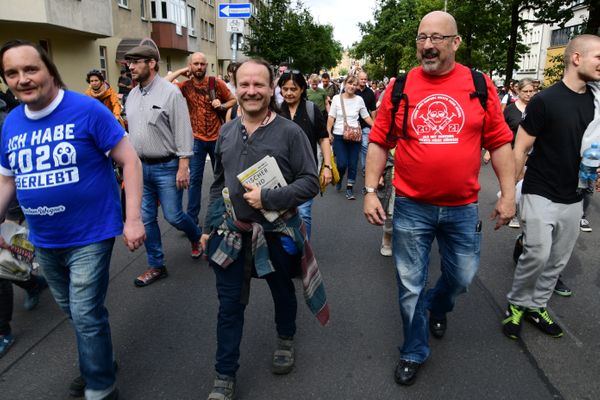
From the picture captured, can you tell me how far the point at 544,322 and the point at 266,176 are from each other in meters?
2.40

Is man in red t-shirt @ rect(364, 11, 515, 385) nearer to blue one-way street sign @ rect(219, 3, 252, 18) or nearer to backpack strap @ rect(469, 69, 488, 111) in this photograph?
backpack strap @ rect(469, 69, 488, 111)

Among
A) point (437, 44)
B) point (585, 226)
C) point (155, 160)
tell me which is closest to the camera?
point (437, 44)

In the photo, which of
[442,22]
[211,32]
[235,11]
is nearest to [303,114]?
[442,22]

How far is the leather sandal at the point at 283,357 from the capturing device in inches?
129

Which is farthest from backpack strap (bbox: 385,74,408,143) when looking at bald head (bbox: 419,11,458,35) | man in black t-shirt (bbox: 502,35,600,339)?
man in black t-shirt (bbox: 502,35,600,339)

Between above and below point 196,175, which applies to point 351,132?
above

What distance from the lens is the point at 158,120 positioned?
449cm

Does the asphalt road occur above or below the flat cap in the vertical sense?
below

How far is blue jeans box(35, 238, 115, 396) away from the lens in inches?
107

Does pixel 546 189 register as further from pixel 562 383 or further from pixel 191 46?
pixel 191 46

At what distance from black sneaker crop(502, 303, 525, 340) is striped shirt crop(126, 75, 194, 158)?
285cm

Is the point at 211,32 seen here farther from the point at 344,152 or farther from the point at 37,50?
the point at 37,50

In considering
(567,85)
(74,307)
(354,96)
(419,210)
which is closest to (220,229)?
(74,307)

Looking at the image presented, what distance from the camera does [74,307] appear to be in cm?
Result: 274
